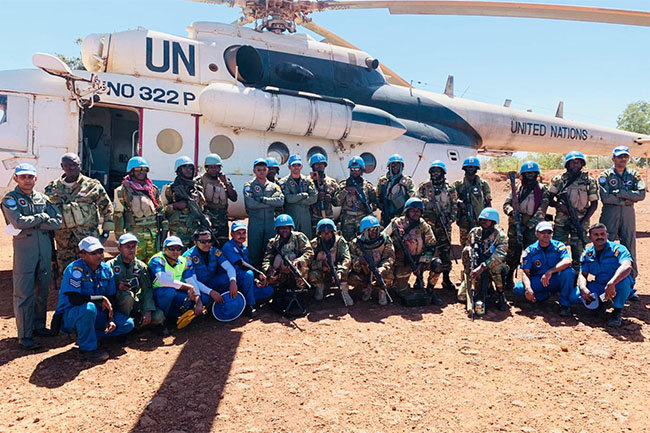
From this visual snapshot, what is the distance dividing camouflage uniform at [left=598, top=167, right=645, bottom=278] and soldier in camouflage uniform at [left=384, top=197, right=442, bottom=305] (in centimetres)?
238

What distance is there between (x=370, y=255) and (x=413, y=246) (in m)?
0.63

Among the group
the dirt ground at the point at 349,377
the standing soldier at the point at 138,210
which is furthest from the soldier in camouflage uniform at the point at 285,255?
the standing soldier at the point at 138,210

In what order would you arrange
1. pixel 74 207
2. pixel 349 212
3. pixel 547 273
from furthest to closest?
pixel 349 212
pixel 547 273
pixel 74 207

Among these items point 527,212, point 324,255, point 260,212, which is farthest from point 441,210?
point 260,212

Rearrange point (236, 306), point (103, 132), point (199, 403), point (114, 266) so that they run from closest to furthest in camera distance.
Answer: point (199, 403)
point (114, 266)
point (236, 306)
point (103, 132)

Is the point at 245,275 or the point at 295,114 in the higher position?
the point at 295,114

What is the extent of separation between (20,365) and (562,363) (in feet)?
16.2

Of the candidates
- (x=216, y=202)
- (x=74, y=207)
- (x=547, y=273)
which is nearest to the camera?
(x=74, y=207)

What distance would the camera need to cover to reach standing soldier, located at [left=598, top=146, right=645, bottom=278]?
5992mm

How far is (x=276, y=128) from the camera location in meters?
7.63

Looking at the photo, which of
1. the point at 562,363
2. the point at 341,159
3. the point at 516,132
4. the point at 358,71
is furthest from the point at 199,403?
the point at 516,132

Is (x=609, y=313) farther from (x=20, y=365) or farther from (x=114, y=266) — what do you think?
(x=20, y=365)

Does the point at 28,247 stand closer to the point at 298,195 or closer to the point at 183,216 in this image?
the point at 183,216

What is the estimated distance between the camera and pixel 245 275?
17.7 feet
